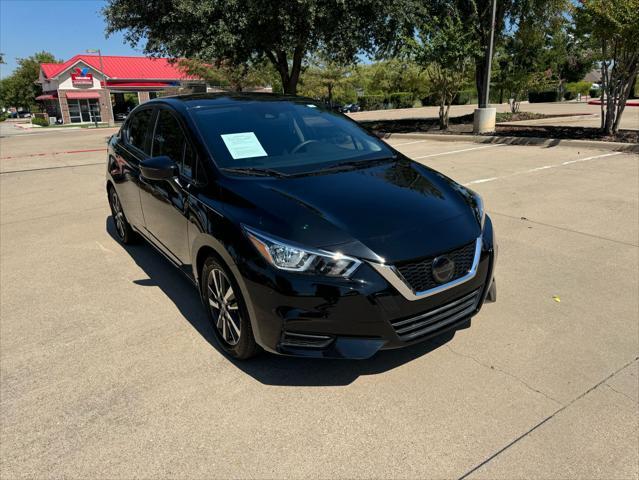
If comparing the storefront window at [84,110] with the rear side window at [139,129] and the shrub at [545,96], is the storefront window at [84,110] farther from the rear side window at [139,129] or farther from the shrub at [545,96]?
the rear side window at [139,129]

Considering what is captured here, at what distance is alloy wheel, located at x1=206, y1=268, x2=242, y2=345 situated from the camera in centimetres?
296

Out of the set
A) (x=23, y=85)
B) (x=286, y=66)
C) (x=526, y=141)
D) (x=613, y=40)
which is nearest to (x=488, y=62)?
(x=526, y=141)

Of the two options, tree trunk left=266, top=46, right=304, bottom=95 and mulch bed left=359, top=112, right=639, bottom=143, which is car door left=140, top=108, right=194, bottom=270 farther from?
tree trunk left=266, top=46, right=304, bottom=95

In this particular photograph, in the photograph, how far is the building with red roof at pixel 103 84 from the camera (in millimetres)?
45688

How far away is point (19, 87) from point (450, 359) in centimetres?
9339

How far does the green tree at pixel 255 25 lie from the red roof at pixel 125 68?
→ 3033cm

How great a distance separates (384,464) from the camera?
2305 mm

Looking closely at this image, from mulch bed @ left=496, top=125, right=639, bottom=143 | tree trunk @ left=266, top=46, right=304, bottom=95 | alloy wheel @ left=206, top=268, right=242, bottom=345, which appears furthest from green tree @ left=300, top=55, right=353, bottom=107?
alloy wheel @ left=206, top=268, right=242, bottom=345

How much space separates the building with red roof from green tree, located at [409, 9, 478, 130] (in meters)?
32.3

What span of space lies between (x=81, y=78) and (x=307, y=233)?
50942mm

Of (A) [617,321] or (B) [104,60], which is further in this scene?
(B) [104,60]

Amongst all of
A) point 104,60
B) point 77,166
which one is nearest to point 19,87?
point 104,60

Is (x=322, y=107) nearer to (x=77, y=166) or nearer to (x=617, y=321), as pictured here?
(x=617, y=321)

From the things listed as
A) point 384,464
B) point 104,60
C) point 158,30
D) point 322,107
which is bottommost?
point 384,464
